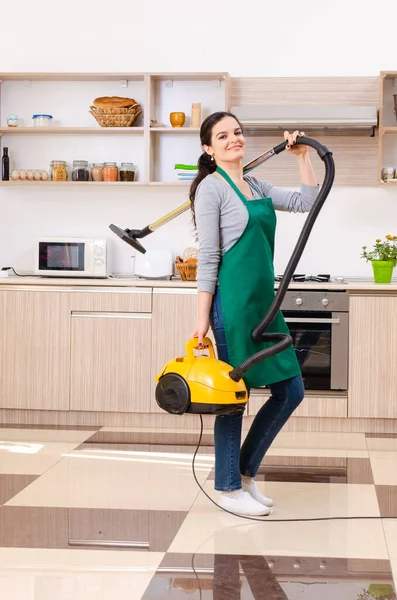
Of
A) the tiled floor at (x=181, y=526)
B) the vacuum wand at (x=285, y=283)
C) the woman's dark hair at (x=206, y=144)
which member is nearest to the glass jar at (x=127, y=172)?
the tiled floor at (x=181, y=526)

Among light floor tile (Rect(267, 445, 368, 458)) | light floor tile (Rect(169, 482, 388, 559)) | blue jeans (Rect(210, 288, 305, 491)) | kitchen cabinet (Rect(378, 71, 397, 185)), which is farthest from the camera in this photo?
kitchen cabinet (Rect(378, 71, 397, 185))

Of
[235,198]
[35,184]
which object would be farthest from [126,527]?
[35,184]

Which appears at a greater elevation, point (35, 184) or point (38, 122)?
point (38, 122)

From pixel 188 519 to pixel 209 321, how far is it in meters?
0.67

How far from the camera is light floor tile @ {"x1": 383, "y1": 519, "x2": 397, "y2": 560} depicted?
8.68 ft

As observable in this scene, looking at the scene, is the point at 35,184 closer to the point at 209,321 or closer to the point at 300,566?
the point at 209,321

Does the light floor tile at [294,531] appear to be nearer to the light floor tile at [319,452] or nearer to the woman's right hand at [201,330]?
the woman's right hand at [201,330]

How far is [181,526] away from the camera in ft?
9.53

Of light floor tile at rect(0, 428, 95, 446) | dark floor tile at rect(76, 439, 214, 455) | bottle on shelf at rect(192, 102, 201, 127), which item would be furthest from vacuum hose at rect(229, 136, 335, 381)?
bottle on shelf at rect(192, 102, 201, 127)

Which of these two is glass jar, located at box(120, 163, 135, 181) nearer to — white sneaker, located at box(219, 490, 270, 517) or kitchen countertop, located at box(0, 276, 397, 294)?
kitchen countertop, located at box(0, 276, 397, 294)

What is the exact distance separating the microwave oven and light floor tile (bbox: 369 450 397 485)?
188cm

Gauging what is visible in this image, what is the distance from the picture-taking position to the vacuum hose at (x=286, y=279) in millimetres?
2688

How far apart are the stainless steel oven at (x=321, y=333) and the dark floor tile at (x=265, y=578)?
2.20 m

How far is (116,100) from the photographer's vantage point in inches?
203
